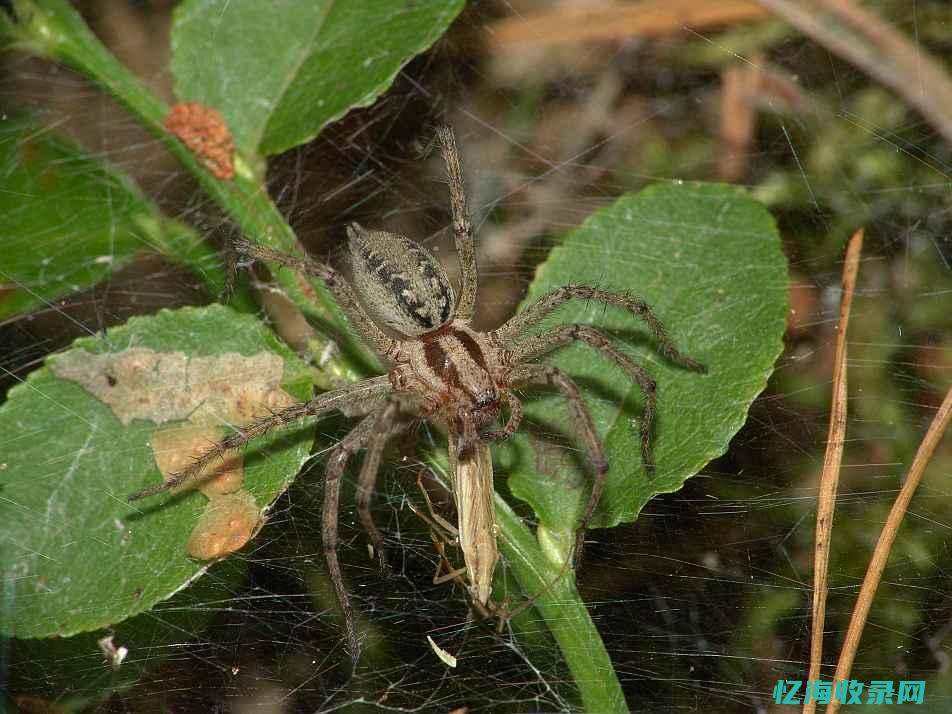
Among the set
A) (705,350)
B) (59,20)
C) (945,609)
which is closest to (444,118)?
(59,20)

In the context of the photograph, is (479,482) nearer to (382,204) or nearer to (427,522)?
(427,522)

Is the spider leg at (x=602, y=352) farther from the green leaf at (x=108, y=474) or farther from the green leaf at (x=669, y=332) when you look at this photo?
the green leaf at (x=108, y=474)

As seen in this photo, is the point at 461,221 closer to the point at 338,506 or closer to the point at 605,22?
the point at 338,506

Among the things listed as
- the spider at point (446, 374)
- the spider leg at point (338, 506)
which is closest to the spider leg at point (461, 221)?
the spider at point (446, 374)

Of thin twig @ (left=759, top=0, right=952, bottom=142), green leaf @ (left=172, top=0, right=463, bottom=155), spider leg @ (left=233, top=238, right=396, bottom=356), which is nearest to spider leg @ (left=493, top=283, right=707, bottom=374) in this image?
spider leg @ (left=233, top=238, right=396, bottom=356)

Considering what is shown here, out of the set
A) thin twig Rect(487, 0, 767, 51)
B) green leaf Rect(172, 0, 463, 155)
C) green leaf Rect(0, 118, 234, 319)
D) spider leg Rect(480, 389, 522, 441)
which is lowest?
spider leg Rect(480, 389, 522, 441)

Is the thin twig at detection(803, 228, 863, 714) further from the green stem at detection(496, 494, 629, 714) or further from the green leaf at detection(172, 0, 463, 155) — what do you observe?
the green leaf at detection(172, 0, 463, 155)
